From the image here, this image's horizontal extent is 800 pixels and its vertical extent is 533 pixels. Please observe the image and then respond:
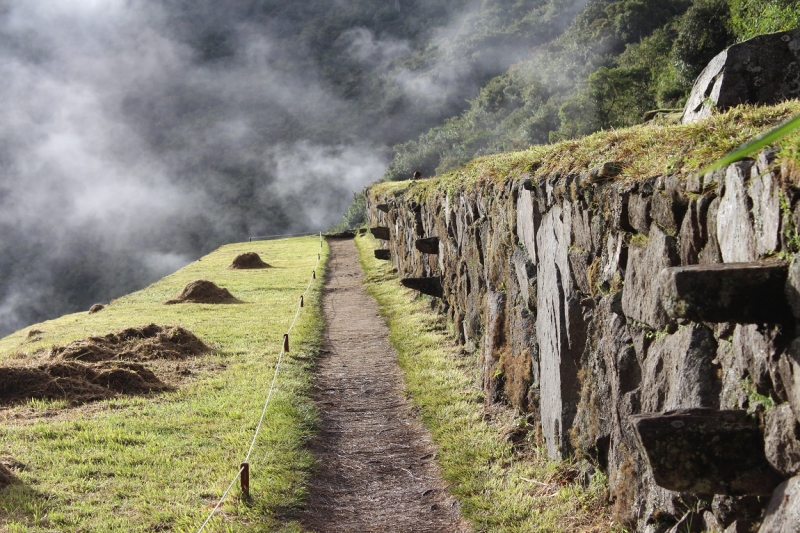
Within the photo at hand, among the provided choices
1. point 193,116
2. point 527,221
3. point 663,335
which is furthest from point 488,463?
point 193,116

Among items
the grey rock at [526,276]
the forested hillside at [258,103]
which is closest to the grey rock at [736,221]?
the grey rock at [526,276]

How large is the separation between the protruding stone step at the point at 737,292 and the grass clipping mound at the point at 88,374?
8.53 metres

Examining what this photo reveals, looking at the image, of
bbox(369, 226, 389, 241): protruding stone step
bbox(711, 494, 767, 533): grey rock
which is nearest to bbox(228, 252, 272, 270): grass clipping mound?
bbox(369, 226, 389, 241): protruding stone step

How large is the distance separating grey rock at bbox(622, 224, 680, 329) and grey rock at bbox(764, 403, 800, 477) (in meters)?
1.17

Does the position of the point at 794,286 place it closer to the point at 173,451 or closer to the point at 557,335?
the point at 557,335

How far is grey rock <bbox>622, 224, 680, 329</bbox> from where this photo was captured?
4.35m

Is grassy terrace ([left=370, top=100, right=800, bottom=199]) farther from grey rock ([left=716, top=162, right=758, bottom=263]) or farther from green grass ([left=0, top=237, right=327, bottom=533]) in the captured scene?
green grass ([left=0, top=237, right=327, bottom=533])

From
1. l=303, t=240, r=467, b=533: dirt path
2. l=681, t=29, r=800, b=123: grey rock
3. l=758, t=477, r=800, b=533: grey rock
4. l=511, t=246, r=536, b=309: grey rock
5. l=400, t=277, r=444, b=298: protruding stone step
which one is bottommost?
l=303, t=240, r=467, b=533: dirt path

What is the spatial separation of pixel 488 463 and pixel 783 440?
4.06m

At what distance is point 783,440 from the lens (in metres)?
3.16

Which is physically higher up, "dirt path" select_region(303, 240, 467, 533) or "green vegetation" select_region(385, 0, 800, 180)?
"green vegetation" select_region(385, 0, 800, 180)

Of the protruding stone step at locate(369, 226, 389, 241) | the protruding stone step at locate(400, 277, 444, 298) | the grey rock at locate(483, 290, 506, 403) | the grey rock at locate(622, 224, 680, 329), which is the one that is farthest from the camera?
the protruding stone step at locate(369, 226, 389, 241)

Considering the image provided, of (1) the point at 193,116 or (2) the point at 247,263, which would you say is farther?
(1) the point at 193,116

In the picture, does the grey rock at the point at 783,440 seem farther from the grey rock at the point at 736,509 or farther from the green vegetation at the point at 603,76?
the green vegetation at the point at 603,76
